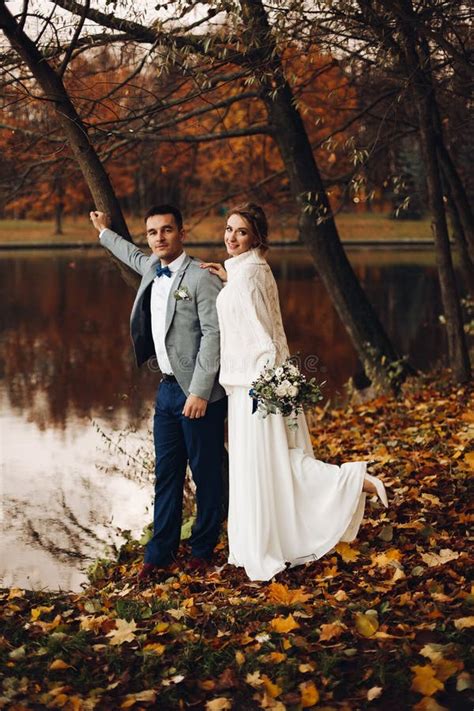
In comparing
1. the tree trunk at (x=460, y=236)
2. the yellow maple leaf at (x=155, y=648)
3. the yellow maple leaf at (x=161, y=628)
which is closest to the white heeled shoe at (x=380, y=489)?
the yellow maple leaf at (x=161, y=628)

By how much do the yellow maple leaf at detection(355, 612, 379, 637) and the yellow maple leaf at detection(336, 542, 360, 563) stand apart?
938mm

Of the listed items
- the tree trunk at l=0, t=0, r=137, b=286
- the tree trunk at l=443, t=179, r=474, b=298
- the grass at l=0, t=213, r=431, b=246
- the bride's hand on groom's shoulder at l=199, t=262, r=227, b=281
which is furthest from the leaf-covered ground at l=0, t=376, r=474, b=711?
the grass at l=0, t=213, r=431, b=246

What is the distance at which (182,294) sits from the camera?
214 inches

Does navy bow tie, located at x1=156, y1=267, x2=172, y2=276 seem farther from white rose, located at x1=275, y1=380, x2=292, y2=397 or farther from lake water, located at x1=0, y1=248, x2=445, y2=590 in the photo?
lake water, located at x1=0, y1=248, x2=445, y2=590

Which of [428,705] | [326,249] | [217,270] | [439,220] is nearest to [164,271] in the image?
[217,270]

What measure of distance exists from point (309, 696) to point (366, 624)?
648 millimetres

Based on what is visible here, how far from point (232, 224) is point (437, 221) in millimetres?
5356

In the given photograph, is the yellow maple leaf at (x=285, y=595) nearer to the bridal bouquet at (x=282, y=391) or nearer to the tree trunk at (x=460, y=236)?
the bridal bouquet at (x=282, y=391)

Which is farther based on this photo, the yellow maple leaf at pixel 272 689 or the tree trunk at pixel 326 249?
the tree trunk at pixel 326 249

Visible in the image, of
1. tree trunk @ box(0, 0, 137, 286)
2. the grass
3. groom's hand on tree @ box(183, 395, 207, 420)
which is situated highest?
the grass

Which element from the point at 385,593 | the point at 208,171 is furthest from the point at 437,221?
the point at 208,171

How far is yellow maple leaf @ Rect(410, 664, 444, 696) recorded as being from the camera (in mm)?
3779

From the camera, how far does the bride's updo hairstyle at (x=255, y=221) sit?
5.30 metres

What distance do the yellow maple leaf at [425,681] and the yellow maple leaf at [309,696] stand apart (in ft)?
1.32
